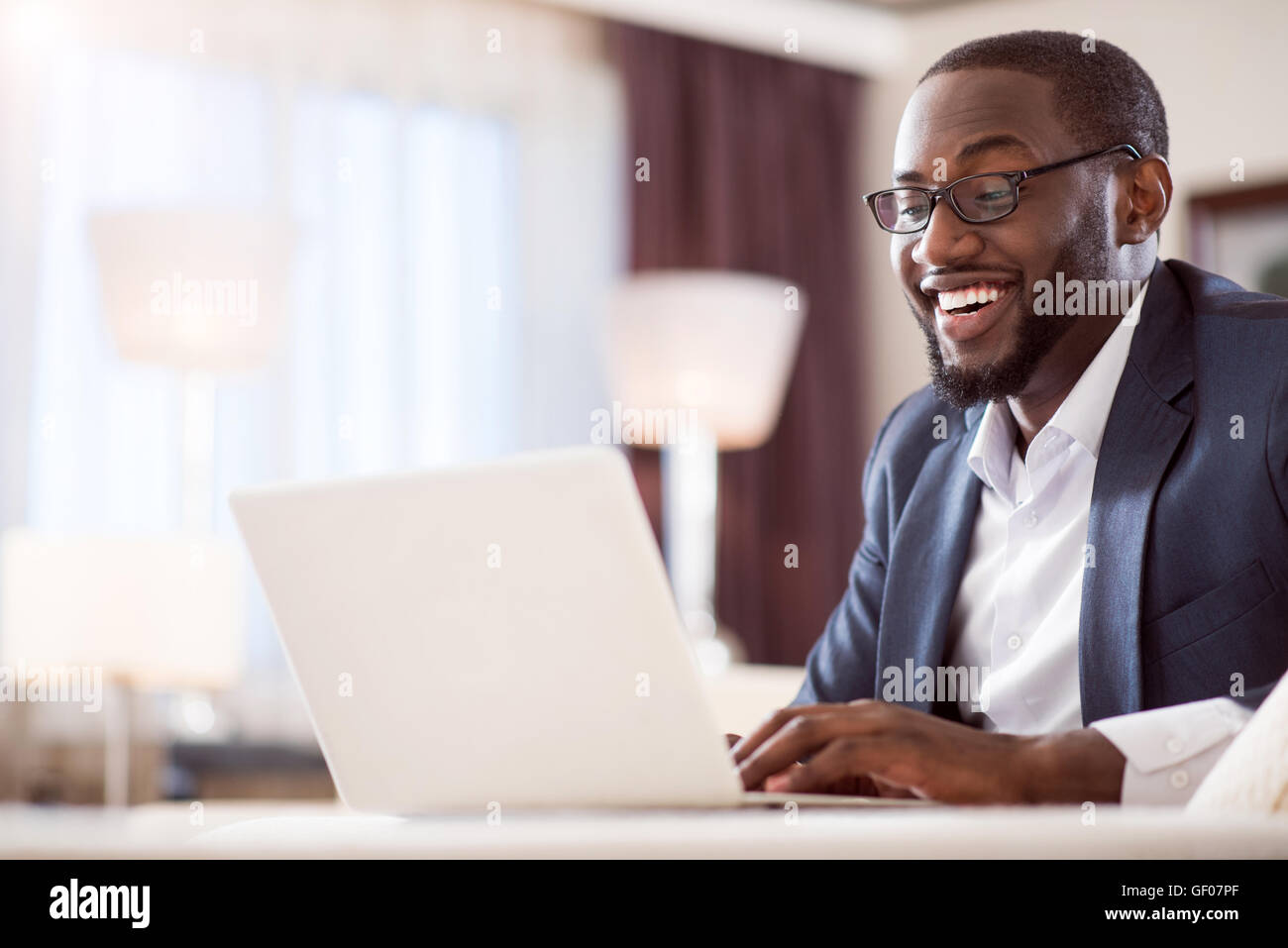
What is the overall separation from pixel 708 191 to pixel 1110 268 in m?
3.26

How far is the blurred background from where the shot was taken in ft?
11.6

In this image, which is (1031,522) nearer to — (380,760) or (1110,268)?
(1110,268)

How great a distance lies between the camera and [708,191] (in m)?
4.85

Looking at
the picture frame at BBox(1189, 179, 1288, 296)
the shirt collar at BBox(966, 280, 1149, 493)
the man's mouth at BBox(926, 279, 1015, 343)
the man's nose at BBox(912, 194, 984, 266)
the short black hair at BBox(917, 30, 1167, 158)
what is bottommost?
the shirt collar at BBox(966, 280, 1149, 493)

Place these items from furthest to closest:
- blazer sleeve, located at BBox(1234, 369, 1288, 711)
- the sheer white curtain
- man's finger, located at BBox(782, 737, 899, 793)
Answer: the sheer white curtain < blazer sleeve, located at BBox(1234, 369, 1288, 711) < man's finger, located at BBox(782, 737, 899, 793)

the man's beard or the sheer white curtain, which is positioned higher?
the sheer white curtain

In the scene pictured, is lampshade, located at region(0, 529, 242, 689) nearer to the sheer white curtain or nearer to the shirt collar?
the sheer white curtain

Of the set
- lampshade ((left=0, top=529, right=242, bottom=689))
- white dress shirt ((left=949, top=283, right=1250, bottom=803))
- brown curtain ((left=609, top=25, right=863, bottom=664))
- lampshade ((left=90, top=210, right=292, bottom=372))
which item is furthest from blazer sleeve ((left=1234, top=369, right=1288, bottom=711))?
brown curtain ((left=609, top=25, right=863, bottom=664))

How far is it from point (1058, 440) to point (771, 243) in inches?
136

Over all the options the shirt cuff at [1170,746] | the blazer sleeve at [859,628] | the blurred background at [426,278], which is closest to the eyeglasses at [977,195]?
the blazer sleeve at [859,628]

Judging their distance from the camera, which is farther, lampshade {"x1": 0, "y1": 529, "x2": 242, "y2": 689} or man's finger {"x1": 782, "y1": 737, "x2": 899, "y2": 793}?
lampshade {"x1": 0, "y1": 529, "x2": 242, "y2": 689}

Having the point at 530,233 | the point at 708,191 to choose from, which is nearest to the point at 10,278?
the point at 530,233

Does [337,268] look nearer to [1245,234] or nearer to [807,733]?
[1245,234]

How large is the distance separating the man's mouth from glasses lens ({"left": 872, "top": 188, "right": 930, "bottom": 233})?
0.09 m
